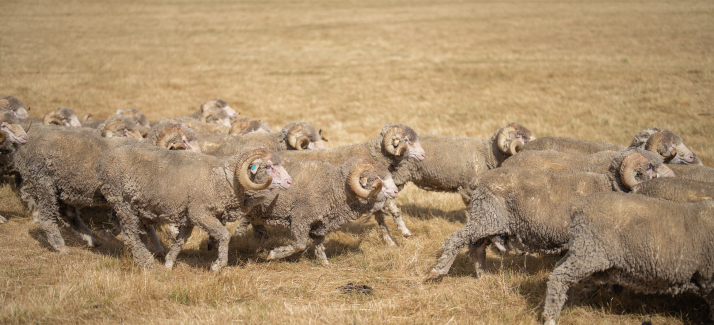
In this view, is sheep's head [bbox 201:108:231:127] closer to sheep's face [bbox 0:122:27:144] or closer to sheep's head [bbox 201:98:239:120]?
sheep's head [bbox 201:98:239:120]

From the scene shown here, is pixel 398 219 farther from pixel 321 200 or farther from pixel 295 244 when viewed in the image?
pixel 295 244

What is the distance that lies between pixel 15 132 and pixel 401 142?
24.2 ft

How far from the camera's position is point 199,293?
22.5ft

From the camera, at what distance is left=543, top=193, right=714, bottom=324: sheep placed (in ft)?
19.2

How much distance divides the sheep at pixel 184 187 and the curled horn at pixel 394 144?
3.19 meters

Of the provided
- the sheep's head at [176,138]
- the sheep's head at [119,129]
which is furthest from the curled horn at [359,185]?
the sheep's head at [119,129]

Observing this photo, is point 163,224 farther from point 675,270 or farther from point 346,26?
point 346,26

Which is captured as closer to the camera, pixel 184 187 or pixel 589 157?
pixel 184 187

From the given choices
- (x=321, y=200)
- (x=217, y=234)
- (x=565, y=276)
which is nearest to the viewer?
(x=565, y=276)

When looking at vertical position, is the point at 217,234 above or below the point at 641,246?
below

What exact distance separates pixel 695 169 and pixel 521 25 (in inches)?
1553

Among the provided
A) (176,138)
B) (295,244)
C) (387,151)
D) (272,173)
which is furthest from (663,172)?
(176,138)

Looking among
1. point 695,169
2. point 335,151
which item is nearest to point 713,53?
point 695,169

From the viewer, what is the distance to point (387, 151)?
10.7 meters
